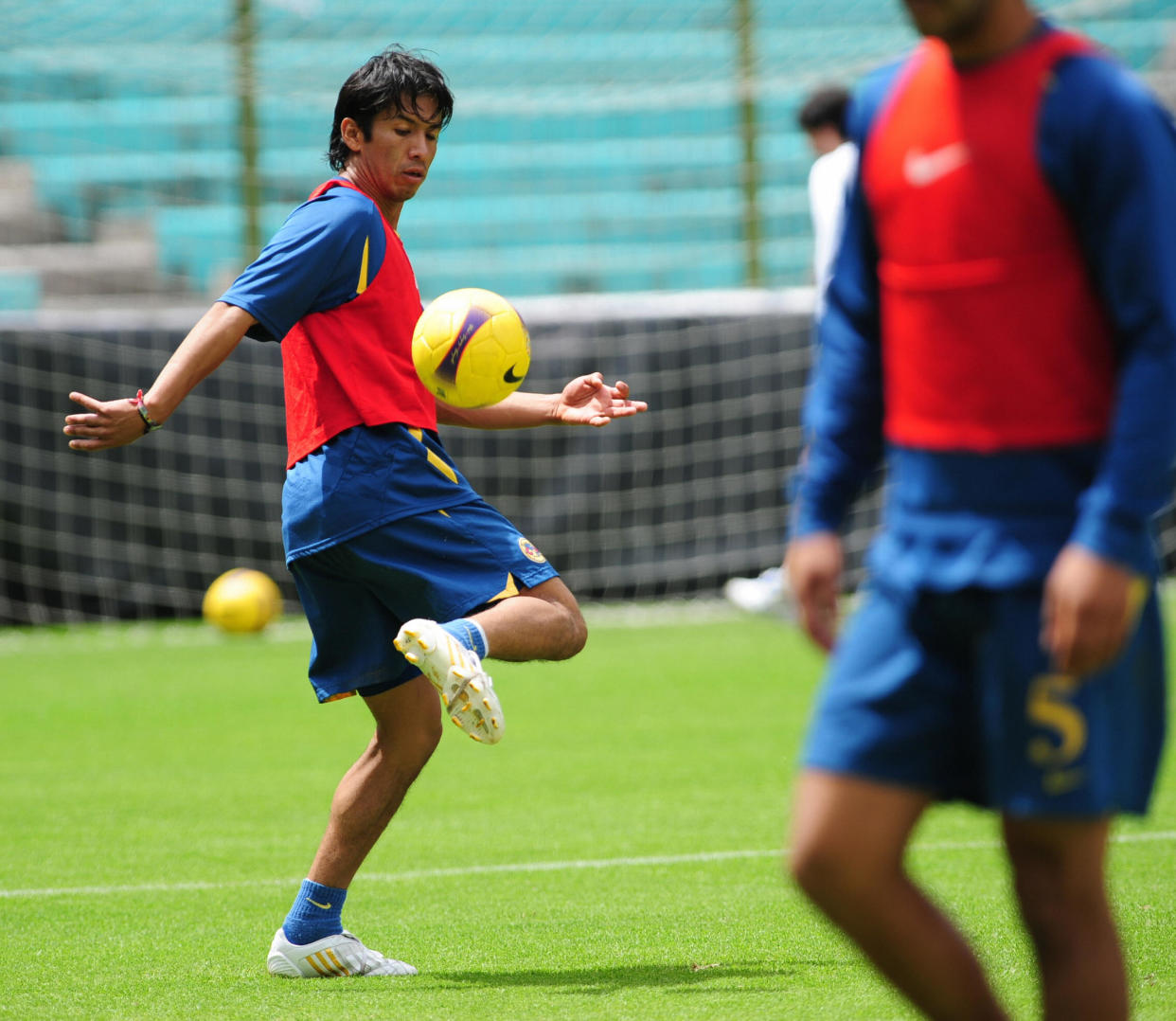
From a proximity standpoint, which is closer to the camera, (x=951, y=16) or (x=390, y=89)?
(x=951, y=16)

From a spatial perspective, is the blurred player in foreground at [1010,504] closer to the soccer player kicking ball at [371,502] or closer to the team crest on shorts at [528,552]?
the soccer player kicking ball at [371,502]

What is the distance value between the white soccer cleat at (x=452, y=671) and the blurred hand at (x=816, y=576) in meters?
1.15

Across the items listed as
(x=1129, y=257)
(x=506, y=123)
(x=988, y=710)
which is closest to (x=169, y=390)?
(x=988, y=710)

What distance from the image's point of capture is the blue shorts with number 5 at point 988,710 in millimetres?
2252

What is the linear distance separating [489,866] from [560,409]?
1.58 metres

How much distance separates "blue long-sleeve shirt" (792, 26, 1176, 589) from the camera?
7.07ft

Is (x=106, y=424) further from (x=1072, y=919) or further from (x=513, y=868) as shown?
(x=1072, y=919)

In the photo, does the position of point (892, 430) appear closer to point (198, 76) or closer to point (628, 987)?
point (628, 987)

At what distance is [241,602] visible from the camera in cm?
1218

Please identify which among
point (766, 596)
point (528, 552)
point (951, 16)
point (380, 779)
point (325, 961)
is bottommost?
point (766, 596)

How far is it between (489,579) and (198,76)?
1288 centimetres

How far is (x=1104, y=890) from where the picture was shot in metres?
2.42

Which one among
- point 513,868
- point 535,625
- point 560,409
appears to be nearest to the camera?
point 535,625

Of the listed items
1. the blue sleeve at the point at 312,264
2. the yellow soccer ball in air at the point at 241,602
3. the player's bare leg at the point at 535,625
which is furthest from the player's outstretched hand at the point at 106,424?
the yellow soccer ball in air at the point at 241,602
